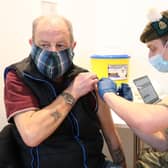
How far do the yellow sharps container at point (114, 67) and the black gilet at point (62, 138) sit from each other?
0.72 meters

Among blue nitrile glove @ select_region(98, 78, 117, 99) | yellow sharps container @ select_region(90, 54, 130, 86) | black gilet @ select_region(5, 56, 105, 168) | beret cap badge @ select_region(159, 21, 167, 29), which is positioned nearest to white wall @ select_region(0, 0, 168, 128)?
yellow sharps container @ select_region(90, 54, 130, 86)

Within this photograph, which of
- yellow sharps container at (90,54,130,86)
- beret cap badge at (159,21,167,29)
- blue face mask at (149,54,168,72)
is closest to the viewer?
beret cap badge at (159,21,167,29)

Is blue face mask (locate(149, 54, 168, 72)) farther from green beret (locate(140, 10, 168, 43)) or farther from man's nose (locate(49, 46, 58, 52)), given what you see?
man's nose (locate(49, 46, 58, 52))

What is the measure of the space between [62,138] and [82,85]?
28cm

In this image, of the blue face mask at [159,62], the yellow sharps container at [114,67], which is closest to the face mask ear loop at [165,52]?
the blue face mask at [159,62]

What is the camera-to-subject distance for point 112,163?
156cm

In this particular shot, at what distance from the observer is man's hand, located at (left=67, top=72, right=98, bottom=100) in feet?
4.59

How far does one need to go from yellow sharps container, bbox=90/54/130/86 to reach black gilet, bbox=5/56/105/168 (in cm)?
72

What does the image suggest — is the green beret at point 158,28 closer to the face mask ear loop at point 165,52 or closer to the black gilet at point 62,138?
the face mask ear loop at point 165,52

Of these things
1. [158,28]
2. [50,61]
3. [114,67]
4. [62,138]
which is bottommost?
[62,138]

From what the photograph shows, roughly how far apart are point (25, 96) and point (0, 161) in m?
0.32

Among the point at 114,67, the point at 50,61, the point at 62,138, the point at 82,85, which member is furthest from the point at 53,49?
the point at 114,67

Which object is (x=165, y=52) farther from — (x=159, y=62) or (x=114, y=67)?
(x=114, y=67)

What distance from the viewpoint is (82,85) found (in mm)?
1419
